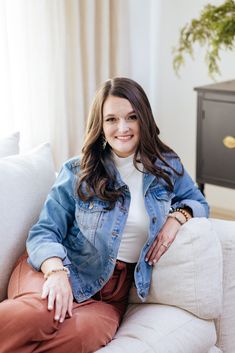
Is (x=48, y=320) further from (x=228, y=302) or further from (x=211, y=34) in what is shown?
(x=211, y=34)

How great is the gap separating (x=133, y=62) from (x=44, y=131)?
0.79m

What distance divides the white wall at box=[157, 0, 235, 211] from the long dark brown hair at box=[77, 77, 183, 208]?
5.50 feet

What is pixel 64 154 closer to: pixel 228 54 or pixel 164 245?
pixel 228 54

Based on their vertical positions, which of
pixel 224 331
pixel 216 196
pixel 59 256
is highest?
pixel 59 256

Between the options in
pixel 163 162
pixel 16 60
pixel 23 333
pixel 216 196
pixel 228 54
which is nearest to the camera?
pixel 23 333

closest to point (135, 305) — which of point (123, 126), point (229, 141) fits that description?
point (123, 126)

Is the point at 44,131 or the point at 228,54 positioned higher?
the point at 228,54

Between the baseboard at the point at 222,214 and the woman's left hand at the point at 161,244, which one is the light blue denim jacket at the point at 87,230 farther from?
the baseboard at the point at 222,214

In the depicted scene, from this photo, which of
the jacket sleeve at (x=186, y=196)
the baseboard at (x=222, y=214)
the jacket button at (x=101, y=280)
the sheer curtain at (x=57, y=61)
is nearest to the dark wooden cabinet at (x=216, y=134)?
the sheer curtain at (x=57, y=61)

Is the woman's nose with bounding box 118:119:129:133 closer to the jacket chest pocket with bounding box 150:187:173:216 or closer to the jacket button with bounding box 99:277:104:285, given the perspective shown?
the jacket chest pocket with bounding box 150:187:173:216

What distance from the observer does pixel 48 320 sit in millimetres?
1286

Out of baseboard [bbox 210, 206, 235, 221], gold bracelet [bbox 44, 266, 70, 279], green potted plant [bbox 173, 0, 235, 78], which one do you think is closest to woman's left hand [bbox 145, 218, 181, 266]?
gold bracelet [bbox 44, 266, 70, 279]

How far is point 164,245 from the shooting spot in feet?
5.04

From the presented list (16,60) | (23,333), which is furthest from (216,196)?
(23,333)
